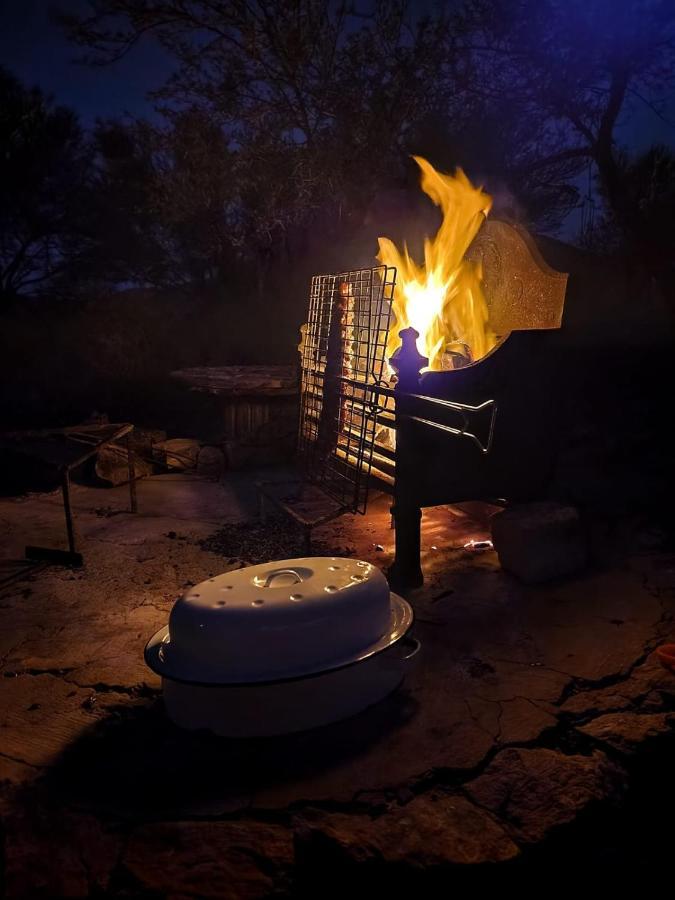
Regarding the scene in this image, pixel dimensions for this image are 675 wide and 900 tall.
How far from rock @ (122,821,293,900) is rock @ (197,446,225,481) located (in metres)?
6.24

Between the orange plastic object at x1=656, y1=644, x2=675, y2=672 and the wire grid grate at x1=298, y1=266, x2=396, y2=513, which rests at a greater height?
the wire grid grate at x1=298, y1=266, x2=396, y2=513

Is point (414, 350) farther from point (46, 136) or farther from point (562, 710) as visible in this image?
point (46, 136)

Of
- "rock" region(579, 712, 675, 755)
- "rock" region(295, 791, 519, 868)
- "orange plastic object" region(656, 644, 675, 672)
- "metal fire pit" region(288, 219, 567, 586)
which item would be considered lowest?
"rock" region(295, 791, 519, 868)

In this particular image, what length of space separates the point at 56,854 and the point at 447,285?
5.99 meters

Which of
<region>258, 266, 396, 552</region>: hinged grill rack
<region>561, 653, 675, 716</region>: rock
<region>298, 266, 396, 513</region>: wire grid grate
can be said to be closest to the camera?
<region>561, 653, 675, 716</region>: rock

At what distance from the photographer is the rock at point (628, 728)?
2.84m

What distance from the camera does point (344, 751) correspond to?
2.81 metres

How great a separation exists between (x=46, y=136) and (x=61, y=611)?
15520 mm

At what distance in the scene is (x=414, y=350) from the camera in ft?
14.9

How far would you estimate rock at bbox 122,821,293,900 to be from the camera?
214 cm

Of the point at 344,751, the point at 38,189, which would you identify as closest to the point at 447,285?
the point at 344,751

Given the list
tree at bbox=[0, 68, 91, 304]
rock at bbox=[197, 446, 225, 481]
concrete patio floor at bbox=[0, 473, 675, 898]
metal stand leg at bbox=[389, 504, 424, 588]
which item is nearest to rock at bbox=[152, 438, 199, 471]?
rock at bbox=[197, 446, 225, 481]

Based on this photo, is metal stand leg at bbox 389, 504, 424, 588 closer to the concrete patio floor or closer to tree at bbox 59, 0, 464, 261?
the concrete patio floor

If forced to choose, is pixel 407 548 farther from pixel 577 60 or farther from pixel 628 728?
pixel 577 60
